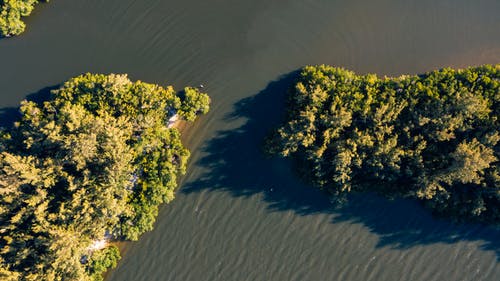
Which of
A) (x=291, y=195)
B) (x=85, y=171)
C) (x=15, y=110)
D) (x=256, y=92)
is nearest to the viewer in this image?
(x=85, y=171)

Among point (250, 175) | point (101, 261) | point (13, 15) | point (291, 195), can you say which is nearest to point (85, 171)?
point (101, 261)

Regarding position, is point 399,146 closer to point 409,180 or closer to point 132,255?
point 409,180

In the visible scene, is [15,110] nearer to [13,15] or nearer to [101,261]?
[13,15]

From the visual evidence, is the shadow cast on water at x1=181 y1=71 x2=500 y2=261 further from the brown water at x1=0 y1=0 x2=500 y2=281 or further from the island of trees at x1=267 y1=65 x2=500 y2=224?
the island of trees at x1=267 y1=65 x2=500 y2=224

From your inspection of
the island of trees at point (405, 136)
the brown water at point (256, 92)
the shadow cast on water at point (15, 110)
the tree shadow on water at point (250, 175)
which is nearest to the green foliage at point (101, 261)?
the brown water at point (256, 92)

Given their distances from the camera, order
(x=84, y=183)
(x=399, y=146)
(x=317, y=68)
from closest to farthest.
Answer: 1. (x=84, y=183)
2. (x=399, y=146)
3. (x=317, y=68)

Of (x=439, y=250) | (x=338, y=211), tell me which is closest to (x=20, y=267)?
(x=338, y=211)

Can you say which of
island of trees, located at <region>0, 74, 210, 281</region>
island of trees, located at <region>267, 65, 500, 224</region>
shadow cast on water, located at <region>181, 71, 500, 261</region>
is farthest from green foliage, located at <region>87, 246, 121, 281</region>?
island of trees, located at <region>267, 65, 500, 224</region>
